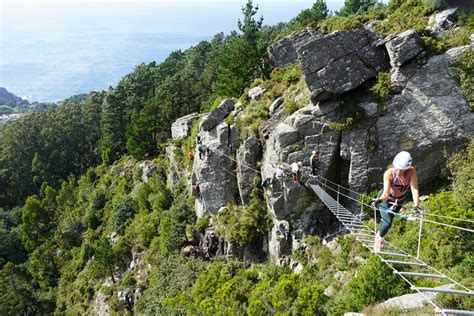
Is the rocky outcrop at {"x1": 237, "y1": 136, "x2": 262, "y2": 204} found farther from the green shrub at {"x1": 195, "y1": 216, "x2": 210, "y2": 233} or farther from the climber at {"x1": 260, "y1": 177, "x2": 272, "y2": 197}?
the green shrub at {"x1": 195, "y1": 216, "x2": 210, "y2": 233}

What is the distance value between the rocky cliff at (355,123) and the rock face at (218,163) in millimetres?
2917

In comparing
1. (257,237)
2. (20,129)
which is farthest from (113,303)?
(20,129)

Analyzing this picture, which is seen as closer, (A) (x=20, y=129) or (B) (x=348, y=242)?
(B) (x=348, y=242)

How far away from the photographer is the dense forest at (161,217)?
1362 centimetres

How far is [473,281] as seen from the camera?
31.2 ft

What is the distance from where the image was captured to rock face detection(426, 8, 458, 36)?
1848cm

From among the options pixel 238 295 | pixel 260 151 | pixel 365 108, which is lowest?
pixel 238 295

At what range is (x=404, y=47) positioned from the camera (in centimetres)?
1639

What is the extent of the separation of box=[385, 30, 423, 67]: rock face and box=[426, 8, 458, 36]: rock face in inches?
108

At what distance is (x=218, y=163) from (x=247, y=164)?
8.47ft

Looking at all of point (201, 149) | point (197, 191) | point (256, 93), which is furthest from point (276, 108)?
point (197, 191)

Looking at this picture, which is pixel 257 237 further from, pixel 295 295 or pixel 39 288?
pixel 39 288

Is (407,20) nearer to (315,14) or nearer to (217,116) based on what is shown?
(217,116)

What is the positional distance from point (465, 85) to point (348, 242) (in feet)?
28.2
